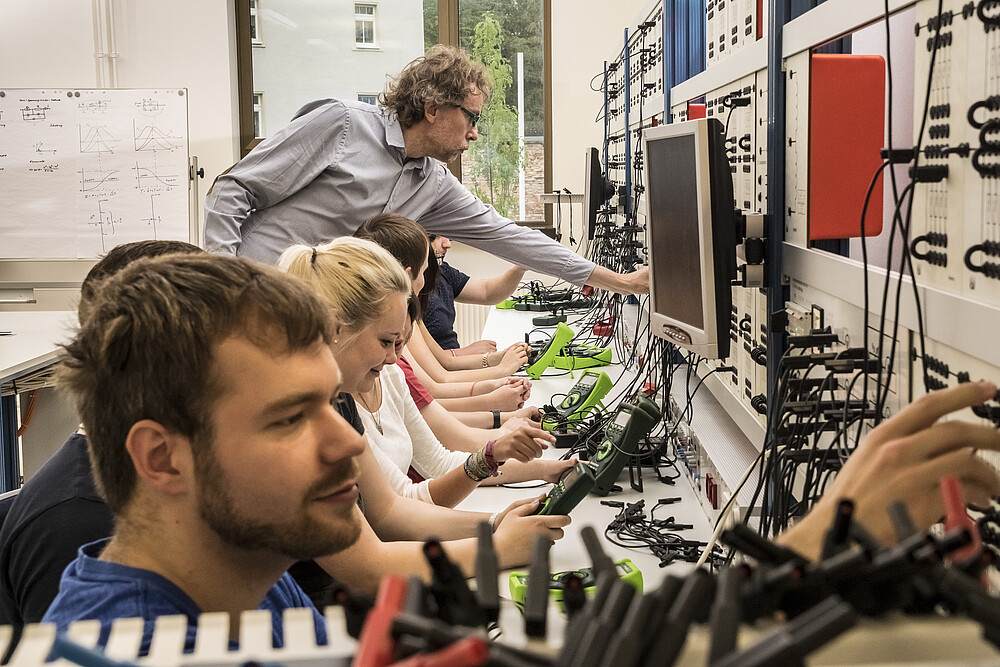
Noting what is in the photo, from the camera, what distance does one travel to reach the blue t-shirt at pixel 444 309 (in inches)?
151

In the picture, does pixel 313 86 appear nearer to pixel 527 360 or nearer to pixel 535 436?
pixel 527 360

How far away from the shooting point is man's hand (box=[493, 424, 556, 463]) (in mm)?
1939

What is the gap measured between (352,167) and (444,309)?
3.97 feet

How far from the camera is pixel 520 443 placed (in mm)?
1950

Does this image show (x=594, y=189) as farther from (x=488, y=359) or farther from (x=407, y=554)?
(x=407, y=554)

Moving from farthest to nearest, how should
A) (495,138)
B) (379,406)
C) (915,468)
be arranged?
1. (495,138)
2. (379,406)
3. (915,468)

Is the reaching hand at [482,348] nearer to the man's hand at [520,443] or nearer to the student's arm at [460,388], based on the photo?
the student's arm at [460,388]

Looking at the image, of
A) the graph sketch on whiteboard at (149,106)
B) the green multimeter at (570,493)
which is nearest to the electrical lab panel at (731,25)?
the green multimeter at (570,493)

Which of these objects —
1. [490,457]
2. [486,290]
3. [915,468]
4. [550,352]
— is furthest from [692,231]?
[486,290]

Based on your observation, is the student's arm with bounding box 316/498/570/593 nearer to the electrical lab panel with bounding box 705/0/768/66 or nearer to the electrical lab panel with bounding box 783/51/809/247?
the electrical lab panel with bounding box 783/51/809/247

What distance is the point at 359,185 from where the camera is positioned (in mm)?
2836

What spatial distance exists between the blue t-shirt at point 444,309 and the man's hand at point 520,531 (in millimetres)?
2124

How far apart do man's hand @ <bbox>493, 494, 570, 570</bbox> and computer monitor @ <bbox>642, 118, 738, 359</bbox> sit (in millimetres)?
395

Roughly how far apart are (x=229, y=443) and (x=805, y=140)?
103cm
